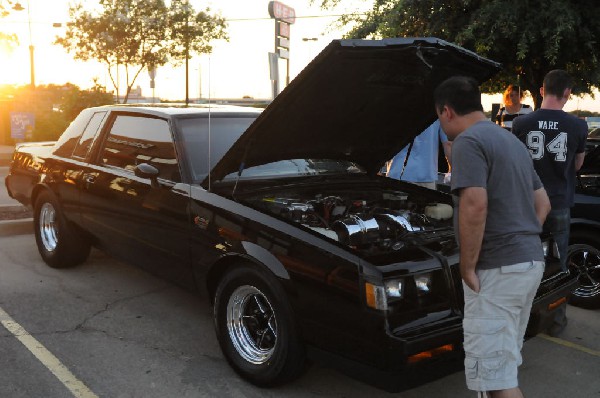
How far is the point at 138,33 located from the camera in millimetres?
29266

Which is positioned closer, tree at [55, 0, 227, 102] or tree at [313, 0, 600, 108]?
tree at [313, 0, 600, 108]

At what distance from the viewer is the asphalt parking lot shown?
3.42 metres

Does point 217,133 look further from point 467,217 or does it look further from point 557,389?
point 557,389

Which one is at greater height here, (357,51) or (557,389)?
(357,51)

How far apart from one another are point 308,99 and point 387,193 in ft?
4.07

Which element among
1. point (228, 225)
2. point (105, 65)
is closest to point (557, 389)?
point (228, 225)

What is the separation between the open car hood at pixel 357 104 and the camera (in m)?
3.22

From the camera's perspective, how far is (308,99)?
3523 mm

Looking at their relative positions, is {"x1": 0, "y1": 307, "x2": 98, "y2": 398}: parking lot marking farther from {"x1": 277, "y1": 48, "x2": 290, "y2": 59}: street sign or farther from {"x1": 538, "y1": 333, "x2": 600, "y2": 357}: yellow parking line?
{"x1": 277, "y1": 48, "x2": 290, "y2": 59}: street sign

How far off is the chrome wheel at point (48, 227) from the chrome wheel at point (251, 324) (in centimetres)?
295

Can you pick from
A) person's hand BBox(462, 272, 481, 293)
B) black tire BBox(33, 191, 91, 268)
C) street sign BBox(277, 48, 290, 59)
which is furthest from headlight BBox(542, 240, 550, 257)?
street sign BBox(277, 48, 290, 59)

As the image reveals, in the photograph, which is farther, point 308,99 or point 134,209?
point 134,209

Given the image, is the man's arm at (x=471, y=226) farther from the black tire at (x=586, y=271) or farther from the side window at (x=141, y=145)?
the black tire at (x=586, y=271)

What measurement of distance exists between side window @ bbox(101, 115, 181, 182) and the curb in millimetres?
2984
